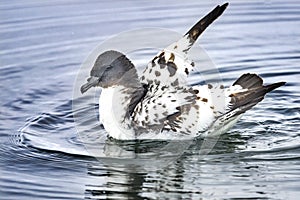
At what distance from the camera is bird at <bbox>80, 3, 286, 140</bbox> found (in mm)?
8711

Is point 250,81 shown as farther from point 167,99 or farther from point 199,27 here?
point 167,99

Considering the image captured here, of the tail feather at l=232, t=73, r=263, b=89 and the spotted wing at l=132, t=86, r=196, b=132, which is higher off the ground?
the tail feather at l=232, t=73, r=263, b=89

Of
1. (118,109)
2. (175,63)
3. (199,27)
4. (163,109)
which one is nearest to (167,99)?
(163,109)

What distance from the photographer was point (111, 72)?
8.95 metres

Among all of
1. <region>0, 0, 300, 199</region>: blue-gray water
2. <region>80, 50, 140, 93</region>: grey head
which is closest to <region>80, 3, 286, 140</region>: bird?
<region>80, 50, 140, 93</region>: grey head

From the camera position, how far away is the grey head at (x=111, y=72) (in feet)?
29.3

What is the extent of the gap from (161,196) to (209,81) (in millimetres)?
3151

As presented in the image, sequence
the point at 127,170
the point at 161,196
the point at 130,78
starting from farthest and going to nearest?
the point at 130,78, the point at 127,170, the point at 161,196

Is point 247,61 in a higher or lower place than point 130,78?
higher

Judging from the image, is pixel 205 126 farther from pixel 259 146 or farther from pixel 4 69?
pixel 4 69

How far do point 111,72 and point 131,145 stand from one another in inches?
28.0

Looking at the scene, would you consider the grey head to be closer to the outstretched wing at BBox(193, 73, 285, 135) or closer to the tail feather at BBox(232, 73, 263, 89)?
the outstretched wing at BBox(193, 73, 285, 135)

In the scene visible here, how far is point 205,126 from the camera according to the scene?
28.7 ft

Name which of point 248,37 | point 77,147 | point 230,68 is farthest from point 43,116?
point 248,37
